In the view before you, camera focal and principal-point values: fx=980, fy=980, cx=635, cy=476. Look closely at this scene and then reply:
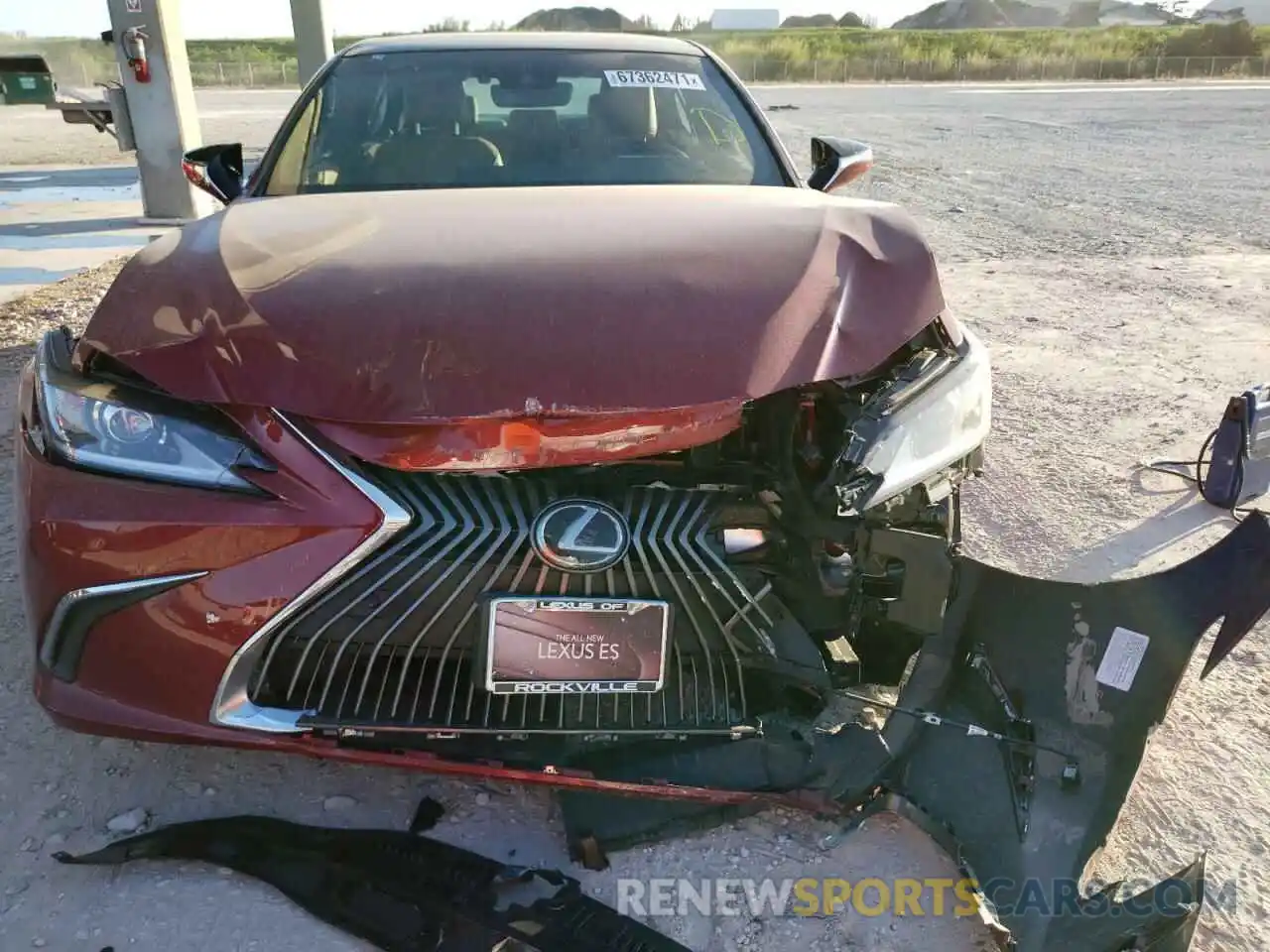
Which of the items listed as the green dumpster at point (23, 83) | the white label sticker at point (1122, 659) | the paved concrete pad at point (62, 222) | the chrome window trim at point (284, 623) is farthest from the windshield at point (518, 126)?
the green dumpster at point (23, 83)

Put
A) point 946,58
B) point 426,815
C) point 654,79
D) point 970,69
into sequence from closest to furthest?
point 426,815 → point 654,79 → point 970,69 → point 946,58

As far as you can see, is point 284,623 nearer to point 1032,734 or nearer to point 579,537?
point 579,537

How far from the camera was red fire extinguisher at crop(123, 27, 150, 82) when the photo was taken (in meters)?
8.05

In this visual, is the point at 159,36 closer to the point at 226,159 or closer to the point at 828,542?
the point at 226,159

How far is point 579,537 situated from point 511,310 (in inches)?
18.2

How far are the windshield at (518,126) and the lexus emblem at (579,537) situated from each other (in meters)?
1.58

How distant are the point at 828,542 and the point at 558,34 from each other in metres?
2.67

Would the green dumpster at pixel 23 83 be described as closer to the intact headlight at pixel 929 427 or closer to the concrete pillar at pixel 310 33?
the concrete pillar at pixel 310 33

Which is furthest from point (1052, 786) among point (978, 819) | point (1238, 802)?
point (1238, 802)

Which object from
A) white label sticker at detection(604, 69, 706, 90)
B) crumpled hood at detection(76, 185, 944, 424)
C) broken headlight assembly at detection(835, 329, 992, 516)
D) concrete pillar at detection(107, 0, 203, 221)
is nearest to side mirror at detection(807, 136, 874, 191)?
white label sticker at detection(604, 69, 706, 90)

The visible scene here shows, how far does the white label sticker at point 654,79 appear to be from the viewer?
3385 mm

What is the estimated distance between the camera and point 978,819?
1.93 meters

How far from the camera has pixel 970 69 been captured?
3947 centimetres

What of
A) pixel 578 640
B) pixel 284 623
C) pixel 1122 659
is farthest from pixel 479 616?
pixel 1122 659
